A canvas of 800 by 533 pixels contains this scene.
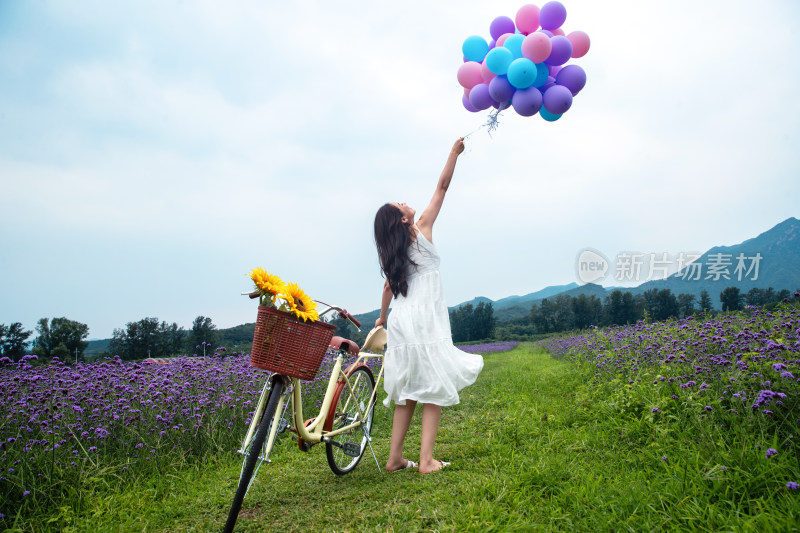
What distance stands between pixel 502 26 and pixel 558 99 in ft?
3.40

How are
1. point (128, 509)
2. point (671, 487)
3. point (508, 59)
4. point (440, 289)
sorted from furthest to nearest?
point (508, 59) < point (440, 289) < point (128, 509) < point (671, 487)

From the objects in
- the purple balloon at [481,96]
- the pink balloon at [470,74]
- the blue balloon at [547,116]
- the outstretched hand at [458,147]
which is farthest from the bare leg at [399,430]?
the pink balloon at [470,74]

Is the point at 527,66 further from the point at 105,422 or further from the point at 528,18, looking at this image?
the point at 105,422

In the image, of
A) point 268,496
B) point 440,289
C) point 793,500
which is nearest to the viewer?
point 793,500

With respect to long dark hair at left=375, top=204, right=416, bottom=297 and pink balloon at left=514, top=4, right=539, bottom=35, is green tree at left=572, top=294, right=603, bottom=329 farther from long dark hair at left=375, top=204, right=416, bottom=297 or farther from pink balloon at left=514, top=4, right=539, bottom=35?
long dark hair at left=375, top=204, right=416, bottom=297

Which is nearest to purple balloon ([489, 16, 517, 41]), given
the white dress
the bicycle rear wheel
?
the white dress

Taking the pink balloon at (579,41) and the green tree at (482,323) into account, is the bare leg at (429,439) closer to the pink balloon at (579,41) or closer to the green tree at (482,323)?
the pink balloon at (579,41)

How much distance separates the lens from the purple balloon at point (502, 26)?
13.6 feet

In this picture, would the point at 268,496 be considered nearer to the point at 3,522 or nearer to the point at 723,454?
the point at 3,522

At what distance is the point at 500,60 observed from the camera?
12.0 feet

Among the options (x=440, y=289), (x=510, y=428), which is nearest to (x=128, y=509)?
(x=440, y=289)

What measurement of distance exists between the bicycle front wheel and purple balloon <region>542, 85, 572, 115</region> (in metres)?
2.73

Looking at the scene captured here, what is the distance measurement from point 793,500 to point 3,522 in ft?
13.0

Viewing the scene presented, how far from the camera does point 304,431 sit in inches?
113
